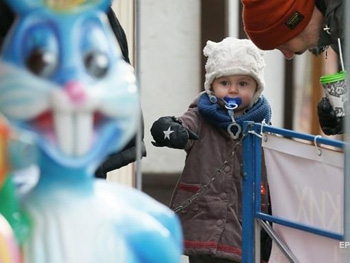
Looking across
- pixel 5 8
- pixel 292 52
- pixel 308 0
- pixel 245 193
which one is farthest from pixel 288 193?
pixel 5 8

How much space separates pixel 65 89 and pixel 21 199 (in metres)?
0.25

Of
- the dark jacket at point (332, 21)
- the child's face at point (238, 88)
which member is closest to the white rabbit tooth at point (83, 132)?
the dark jacket at point (332, 21)

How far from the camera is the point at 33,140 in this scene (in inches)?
84.4

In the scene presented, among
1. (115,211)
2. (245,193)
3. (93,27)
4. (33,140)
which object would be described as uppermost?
(93,27)

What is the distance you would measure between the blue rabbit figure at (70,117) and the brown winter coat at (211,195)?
2535 mm

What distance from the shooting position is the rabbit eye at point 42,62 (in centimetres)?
211

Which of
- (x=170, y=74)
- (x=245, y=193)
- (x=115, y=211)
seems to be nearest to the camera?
(x=115, y=211)

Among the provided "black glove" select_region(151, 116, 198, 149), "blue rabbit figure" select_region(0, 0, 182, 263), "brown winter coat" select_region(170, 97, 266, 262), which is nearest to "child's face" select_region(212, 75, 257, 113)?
"brown winter coat" select_region(170, 97, 266, 262)

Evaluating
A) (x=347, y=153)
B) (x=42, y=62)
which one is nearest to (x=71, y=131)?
(x=42, y=62)

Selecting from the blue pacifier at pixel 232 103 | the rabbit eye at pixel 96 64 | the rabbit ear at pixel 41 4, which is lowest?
the blue pacifier at pixel 232 103

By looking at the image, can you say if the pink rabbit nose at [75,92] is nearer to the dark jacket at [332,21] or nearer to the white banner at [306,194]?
the dark jacket at [332,21]

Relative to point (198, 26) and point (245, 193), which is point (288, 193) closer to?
point (245, 193)

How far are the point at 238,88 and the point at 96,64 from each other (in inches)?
106

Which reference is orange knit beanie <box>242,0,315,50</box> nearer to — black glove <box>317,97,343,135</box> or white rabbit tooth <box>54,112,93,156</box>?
black glove <box>317,97,343,135</box>
